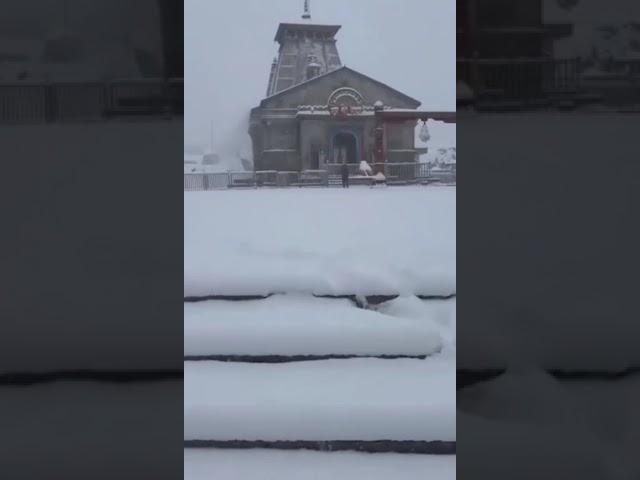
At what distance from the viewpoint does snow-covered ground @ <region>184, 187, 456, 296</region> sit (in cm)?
294

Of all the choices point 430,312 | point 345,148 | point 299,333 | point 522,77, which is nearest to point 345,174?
point 345,148

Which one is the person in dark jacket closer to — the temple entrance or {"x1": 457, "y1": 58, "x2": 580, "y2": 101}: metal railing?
the temple entrance

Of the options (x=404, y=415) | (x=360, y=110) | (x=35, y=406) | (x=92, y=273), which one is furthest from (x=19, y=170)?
(x=360, y=110)

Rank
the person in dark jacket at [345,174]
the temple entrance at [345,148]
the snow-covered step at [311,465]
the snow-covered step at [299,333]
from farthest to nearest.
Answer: the temple entrance at [345,148]
the person in dark jacket at [345,174]
the snow-covered step at [299,333]
the snow-covered step at [311,465]

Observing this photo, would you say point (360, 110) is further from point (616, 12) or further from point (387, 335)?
point (616, 12)

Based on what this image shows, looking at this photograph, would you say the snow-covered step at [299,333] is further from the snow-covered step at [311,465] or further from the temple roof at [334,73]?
the temple roof at [334,73]

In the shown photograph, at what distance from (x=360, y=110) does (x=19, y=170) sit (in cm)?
616

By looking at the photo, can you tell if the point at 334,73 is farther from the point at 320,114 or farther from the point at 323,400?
the point at 323,400

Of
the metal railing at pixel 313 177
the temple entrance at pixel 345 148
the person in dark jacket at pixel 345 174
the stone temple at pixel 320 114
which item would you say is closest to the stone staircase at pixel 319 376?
the metal railing at pixel 313 177

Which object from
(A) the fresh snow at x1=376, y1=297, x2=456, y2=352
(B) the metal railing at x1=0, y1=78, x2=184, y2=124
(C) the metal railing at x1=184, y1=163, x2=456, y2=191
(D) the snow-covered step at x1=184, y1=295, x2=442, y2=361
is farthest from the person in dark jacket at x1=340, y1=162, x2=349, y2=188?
(B) the metal railing at x1=0, y1=78, x2=184, y2=124

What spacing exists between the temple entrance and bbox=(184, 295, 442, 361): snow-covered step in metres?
4.46

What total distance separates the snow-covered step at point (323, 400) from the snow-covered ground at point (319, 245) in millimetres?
507

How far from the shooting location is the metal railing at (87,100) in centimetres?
136

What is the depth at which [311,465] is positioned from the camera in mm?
2012
